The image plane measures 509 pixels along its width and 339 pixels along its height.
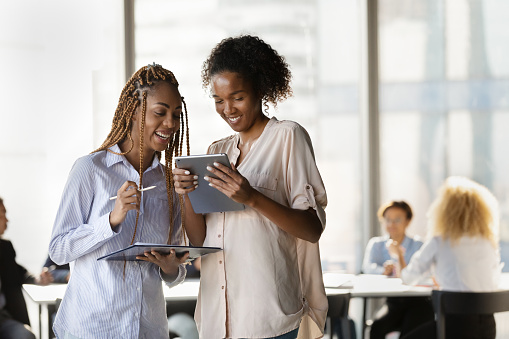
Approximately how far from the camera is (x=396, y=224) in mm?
4797

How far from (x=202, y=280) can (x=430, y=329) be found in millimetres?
2731

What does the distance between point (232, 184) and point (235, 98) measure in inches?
11.9

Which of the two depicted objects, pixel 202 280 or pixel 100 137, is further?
pixel 100 137

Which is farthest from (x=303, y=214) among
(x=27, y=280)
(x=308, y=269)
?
(x=27, y=280)

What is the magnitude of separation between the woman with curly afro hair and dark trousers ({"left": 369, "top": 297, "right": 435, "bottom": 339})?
2.74m

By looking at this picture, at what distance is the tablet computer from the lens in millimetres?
1749

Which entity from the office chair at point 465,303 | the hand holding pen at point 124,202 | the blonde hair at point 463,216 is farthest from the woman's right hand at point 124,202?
the blonde hair at point 463,216

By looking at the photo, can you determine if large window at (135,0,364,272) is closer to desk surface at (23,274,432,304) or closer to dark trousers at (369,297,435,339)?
dark trousers at (369,297,435,339)

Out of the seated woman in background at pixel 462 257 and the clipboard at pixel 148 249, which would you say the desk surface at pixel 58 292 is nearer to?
the seated woman in background at pixel 462 257

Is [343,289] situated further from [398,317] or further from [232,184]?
[232,184]

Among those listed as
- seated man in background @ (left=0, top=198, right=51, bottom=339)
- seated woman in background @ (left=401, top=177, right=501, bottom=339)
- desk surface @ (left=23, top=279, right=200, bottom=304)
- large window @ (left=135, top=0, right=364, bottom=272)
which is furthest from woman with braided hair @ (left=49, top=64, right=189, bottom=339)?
large window @ (left=135, top=0, right=364, bottom=272)

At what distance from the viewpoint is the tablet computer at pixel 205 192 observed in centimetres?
175

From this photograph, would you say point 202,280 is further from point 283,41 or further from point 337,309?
point 283,41

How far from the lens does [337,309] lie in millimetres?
4062
